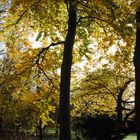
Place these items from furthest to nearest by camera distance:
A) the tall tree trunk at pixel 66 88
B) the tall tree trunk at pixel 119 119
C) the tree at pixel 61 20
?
the tall tree trunk at pixel 119 119 < the tall tree trunk at pixel 66 88 < the tree at pixel 61 20

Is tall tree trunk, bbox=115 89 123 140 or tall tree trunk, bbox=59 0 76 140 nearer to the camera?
tall tree trunk, bbox=59 0 76 140

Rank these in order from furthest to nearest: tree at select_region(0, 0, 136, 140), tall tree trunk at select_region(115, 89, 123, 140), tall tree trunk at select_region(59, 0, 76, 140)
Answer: tall tree trunk at select_region(115, 89, 123, 140)
tall tree trunk at select_region(59, 0, 76, 140)
tree at select_region(0, 0, 136, 140)

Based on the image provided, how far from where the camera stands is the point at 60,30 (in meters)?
22.1

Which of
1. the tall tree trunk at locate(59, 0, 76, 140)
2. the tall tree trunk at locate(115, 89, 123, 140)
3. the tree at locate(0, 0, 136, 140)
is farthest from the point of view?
the tall tree trunk at locate(115, 89, 123, 140)

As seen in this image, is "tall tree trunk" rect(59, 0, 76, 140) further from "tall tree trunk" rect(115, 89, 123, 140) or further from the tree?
"tall tree trunk" rect(115, 89, 123, 140)

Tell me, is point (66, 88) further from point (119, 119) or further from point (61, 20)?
point (119, 119)

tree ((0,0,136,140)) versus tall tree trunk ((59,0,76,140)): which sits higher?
tree ((0,0,136,140))

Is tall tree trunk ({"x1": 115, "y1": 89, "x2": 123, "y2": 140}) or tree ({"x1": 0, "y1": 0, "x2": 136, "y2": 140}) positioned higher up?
tree ({"x1": 0, "y1": 0, "x2": 136, "y2": 140})

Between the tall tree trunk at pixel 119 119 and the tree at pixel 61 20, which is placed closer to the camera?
the tree at pixel 61 20

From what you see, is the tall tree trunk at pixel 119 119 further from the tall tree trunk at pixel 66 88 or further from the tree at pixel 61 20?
the tall tree trunk at pixel 66 88

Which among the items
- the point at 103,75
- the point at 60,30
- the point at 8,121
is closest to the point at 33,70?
the point at 60,30

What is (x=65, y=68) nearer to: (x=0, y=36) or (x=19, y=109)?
(x=0, y=36)

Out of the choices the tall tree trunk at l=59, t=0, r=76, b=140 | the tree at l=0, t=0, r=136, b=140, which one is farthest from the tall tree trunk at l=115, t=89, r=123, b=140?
the tall tree trunk at l=59, t=0, r=76, b=140

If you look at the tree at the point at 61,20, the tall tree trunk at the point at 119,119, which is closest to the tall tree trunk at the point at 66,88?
the tree at the point at 61,20
